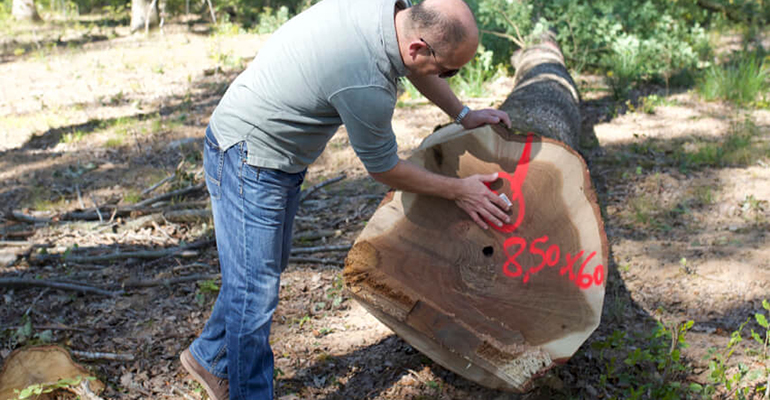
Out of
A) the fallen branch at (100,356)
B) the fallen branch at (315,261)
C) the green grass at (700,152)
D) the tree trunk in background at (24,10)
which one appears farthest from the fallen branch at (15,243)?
the tree trunk in background at (24,10)

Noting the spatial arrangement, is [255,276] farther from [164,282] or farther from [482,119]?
[164,282]

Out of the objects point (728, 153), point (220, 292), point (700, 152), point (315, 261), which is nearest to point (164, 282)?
point (315, 261)

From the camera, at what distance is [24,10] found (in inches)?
506

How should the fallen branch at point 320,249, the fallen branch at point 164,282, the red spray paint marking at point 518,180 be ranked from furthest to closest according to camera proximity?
1. the fallen branch at point 320,249
2. the fallen branch at point 164,282
3. the red spray paint marking at point 518,180

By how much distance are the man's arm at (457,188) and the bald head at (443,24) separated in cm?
43

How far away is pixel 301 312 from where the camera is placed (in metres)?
3.07

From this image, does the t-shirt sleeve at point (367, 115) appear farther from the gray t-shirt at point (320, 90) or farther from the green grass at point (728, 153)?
the green grass at point (728, 153)

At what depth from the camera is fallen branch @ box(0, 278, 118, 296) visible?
310 centimetres

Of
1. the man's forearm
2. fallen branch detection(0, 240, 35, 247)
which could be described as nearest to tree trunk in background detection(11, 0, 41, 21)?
fallen branch detection(0, 240, 35, 247)

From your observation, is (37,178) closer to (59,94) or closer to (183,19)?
(59,94)

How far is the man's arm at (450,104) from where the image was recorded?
2254mm

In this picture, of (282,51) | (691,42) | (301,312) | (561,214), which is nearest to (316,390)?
(301,312)

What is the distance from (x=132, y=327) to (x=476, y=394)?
1.78m

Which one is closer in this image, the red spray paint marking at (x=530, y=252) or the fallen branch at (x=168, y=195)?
the red spray paint marking at (x=530, y=252)
